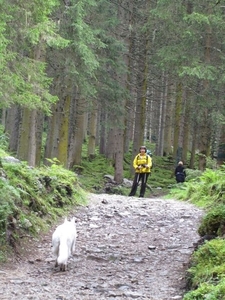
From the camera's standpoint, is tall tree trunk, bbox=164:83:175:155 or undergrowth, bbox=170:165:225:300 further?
tall tree trunk, bbox=164:83:175:155

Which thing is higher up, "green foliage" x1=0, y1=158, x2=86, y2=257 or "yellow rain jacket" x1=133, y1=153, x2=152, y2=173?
"yellow rain jacket" x1=133, y1=153, x2=152, y2=173

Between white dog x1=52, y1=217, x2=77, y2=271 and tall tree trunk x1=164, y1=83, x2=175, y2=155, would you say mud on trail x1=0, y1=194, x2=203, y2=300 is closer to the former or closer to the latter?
white dog x1=52, y1=217, x2=77, y2=271

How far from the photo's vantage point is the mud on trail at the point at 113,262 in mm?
5738

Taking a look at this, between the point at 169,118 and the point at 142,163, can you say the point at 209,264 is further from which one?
the point at 169,118

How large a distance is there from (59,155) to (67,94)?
259 cm

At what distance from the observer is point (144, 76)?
24062mm

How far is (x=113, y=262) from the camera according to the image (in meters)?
7.32

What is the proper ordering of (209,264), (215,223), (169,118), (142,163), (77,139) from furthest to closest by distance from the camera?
(169,118)
(77,139)
(142,163)
(215,223)
(209,264)

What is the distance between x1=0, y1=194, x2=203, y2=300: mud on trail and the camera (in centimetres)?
574

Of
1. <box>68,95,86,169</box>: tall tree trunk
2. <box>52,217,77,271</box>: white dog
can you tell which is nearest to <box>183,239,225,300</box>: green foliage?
<box>52,217,77,271</box>: white dog

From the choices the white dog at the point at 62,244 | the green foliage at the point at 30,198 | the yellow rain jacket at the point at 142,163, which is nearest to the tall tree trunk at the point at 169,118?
the yellow rain jacket at the point at 142,163

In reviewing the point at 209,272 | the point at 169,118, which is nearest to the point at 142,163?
the point at 209,272

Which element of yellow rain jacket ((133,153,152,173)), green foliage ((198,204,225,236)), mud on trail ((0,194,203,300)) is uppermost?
yellow rain jacket ((133,153,152,173))

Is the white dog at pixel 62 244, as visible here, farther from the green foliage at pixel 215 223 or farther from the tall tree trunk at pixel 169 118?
the tall tree trunk at pixel 169 118
